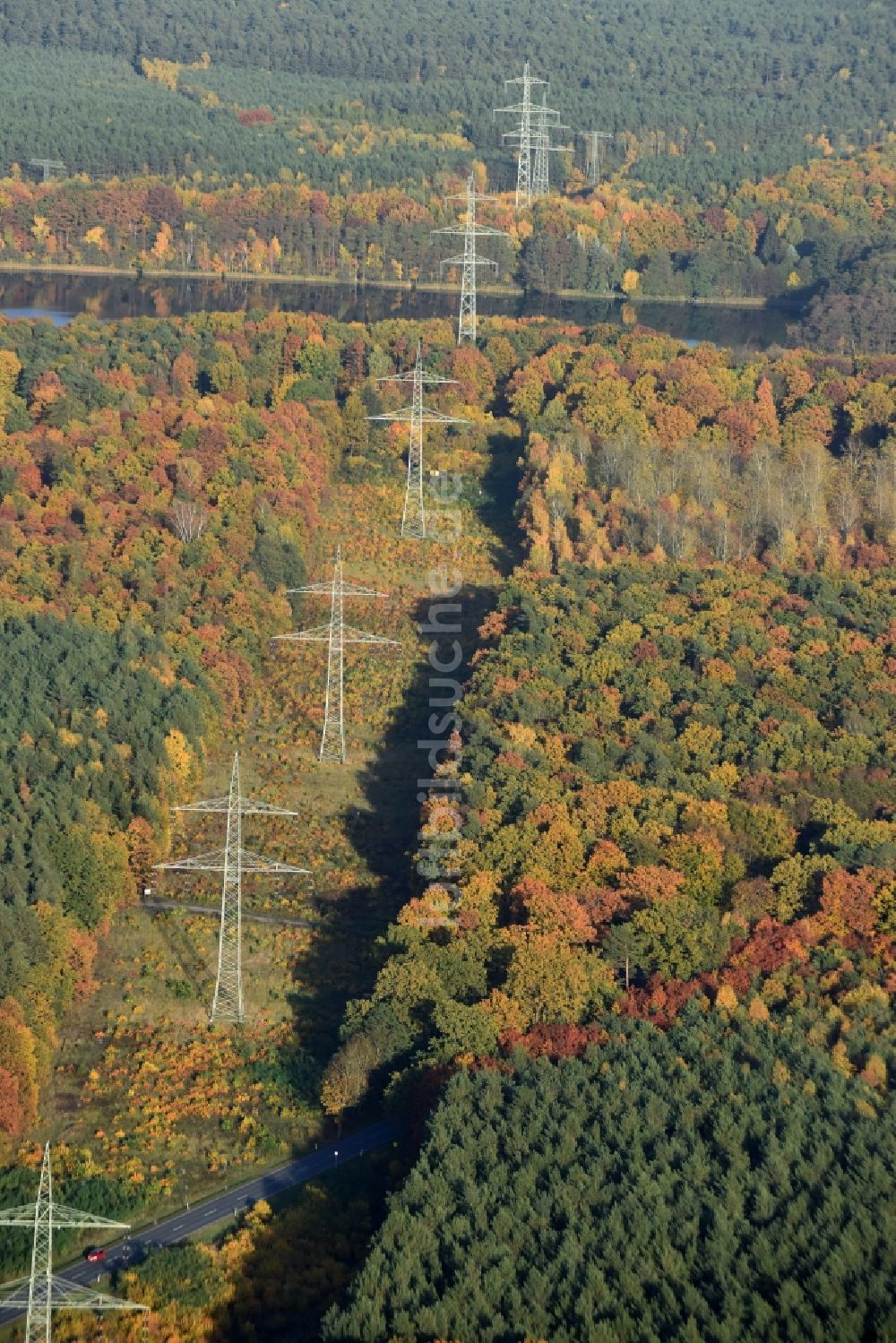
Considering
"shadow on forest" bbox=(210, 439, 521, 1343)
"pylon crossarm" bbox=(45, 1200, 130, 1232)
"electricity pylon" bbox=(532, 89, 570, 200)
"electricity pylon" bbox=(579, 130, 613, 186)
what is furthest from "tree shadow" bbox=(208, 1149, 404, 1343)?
"electricity pylon" bbox=(579, 130, 613, 186)

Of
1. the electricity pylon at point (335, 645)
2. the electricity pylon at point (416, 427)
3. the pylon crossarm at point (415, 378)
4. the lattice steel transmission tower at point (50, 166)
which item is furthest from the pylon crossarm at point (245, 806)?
the lattice steel transmission tower at point (50, 166)

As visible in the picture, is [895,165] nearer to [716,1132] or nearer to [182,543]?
[182,543]

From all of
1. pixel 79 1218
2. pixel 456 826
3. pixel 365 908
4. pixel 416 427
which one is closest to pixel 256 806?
pixel 365 908

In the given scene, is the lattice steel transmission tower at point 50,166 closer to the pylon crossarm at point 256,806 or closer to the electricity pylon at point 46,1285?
the pylon crossarm at point 256,806

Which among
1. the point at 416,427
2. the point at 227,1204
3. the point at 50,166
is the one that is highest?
the point at 50,166

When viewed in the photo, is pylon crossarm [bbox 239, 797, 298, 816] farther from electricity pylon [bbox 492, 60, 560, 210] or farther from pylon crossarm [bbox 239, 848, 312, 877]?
electricity pylon [bbox 492, 60, 560, 210]

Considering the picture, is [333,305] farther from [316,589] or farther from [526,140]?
[316,589]
